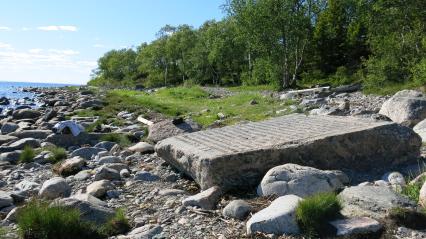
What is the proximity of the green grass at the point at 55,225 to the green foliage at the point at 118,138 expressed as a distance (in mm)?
7596

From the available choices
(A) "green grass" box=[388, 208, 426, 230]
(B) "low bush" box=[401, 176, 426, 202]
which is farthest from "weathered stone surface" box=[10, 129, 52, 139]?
(A) "green grass" box=[388, 208, 426, 230]

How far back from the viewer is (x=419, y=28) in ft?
84.9

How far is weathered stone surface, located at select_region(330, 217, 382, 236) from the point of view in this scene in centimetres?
459

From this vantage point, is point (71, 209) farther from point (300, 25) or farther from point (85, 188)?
point (300, 25)

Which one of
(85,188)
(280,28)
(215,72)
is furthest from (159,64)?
(85,188)

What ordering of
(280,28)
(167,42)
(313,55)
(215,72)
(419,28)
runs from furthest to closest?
(167,42), (215,72), (313,55), (280,28), (419,28)

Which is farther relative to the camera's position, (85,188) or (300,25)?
(300,25)

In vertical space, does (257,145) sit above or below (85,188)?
above

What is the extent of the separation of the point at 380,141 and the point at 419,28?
21.4m

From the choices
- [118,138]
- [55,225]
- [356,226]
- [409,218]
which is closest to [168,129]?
[118,138]

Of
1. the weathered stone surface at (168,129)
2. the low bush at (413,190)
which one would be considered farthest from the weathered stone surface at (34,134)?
the low bush at (413,190)

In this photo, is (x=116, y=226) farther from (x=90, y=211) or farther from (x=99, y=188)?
(x=99, y=188)

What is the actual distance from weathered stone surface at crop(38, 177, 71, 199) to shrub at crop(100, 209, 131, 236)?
6.96 ft

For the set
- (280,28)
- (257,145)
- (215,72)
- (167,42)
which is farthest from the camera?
(167,42)
